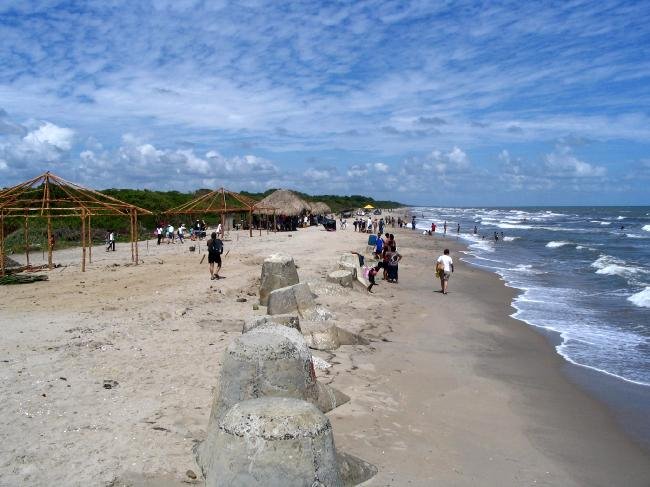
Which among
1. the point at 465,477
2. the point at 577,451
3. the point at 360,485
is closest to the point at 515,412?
the point at 577,451

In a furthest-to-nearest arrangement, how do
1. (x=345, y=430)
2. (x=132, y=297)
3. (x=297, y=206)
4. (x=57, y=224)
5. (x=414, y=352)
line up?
(x=297, y=206) → (x=57, y=224) → (x=132, y=297) → (x=414, y=352) → (x=345, y=430)

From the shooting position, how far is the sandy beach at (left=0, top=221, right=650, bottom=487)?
5.05 m

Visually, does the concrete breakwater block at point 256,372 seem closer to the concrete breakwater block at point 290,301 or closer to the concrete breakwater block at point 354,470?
the concrete breakwater block at point 354,470

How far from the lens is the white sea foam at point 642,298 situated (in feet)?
48.1

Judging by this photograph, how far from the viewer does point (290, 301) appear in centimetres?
982

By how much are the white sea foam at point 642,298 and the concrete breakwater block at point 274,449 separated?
13.6 meters

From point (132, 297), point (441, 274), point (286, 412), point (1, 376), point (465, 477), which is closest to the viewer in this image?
point (286, 412)

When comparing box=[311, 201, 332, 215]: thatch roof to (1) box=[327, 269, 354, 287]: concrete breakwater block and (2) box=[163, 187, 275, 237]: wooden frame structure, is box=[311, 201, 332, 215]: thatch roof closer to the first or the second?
(2) box=[163, 187, 275, 237]: wooden frame structure

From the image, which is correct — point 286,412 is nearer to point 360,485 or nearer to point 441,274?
point 360,485

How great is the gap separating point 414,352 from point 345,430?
380 cm

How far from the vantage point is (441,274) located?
51.8ft

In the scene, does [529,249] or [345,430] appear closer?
[345,430]

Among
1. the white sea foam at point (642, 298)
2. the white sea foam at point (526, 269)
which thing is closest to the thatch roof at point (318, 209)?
the white sea foam at point (526, 269)

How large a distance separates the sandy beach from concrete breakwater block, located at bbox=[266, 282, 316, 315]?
755 mm
